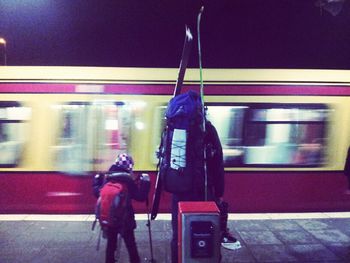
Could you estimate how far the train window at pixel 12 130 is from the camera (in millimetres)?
6523

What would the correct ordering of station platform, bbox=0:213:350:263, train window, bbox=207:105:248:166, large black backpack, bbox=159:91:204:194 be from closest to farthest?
large black backpack, bbox=159:91:204:194
station platform, bbox=0:213:350:263
train window, bbox=207:105:248:166

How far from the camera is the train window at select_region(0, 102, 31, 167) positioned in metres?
6.52

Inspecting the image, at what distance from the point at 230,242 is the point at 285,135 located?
7.73ft

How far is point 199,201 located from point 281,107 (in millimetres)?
3570

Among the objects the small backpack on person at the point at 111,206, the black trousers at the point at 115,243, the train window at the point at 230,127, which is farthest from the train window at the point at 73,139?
the small backpack on person at the point at 111,206

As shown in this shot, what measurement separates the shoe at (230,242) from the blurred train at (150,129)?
1.36m

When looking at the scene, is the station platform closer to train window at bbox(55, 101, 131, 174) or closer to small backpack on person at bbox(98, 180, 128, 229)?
train window at bbox(55, 101, 131, 174)

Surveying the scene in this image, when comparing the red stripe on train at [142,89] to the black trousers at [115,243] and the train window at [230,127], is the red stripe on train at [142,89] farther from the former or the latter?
the black trousers at [115,243]

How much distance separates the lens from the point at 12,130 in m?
6.58

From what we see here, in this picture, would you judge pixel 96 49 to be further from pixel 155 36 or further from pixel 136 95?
pixel 136 95

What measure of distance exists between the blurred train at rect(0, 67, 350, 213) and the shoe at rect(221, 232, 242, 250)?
1.36 metres

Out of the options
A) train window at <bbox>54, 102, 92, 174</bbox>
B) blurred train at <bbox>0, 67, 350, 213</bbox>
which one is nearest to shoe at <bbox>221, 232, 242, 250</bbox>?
blurred train at <bbox>0, 67, 350, 213</bbox>

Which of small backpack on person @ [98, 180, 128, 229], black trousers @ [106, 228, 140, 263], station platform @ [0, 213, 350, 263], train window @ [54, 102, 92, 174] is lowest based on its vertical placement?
station platform @ [0, 213, 350, 263]

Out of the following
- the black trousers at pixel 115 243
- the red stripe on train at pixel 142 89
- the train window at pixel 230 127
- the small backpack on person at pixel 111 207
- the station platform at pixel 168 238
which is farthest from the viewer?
the train window at pixel 230 127
